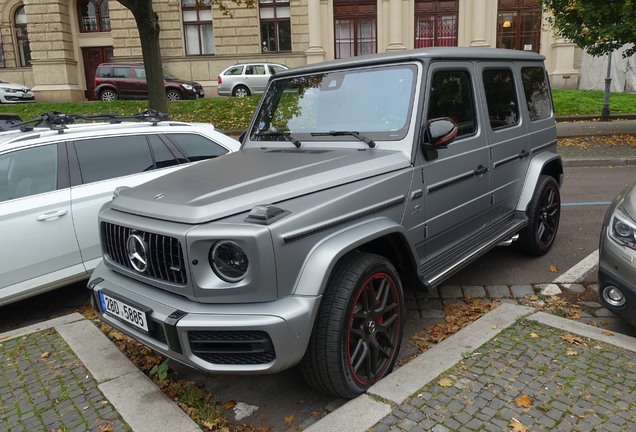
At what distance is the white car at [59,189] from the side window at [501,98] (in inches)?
124

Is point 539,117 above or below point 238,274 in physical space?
above

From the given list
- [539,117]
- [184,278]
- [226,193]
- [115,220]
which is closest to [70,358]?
[115,220]

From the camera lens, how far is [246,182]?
3166 millimetres

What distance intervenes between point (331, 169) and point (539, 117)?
3182 millimetres

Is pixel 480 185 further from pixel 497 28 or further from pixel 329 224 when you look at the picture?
pixel 497 28

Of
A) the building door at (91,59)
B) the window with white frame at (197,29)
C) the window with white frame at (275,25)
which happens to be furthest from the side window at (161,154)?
the building door at (91,59)

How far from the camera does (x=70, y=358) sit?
3.77 metres

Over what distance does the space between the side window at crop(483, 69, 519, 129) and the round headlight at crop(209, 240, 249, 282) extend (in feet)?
9.18

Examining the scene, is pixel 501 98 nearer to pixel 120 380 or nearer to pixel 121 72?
pixel 120 380

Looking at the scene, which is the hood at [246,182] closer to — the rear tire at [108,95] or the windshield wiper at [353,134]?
the windshield wiper at [353,134]

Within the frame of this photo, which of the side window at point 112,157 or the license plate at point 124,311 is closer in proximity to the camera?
the license plate at point 124,311

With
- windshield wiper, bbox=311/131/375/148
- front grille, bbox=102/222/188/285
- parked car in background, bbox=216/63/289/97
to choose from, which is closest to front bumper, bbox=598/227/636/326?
windshield wiper, bbox=311/131/375/148

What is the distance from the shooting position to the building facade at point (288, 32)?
2661 cm

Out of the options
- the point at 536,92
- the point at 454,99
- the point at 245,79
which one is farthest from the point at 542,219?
the point at 245,79
